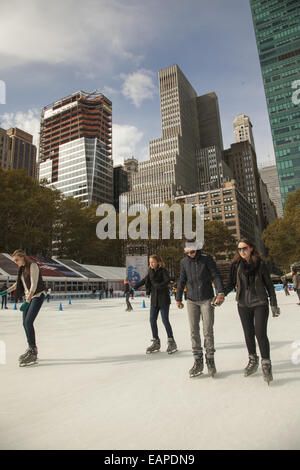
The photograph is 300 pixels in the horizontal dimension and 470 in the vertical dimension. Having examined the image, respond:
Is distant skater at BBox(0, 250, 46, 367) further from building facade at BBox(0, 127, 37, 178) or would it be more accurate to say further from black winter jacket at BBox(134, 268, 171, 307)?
building facade at BBox(0, 127, 37, 178)

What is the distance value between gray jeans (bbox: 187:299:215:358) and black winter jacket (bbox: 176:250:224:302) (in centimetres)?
10

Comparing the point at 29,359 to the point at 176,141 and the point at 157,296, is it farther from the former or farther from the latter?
the point at 176,141

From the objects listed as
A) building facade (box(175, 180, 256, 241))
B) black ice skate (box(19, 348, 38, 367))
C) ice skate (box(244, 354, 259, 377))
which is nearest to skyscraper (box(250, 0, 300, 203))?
building facade (box(175, 180, 256, 241))

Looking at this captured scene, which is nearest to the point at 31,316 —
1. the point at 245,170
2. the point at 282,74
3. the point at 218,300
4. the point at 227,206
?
the point at 218,300

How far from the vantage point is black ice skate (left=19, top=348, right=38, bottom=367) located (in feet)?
14.3

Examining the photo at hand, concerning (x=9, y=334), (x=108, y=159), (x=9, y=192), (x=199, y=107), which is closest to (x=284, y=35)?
(x=199, y=107)

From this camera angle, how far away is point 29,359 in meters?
4.45

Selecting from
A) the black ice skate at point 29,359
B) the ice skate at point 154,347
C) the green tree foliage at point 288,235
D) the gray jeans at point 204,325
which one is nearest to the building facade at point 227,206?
the green tree foliage at point 288,235

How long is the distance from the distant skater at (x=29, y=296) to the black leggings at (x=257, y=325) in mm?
3125

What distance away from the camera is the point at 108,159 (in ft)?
422

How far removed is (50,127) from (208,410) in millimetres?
159964

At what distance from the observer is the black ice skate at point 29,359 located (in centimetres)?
437

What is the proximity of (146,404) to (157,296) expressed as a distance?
2680mm
